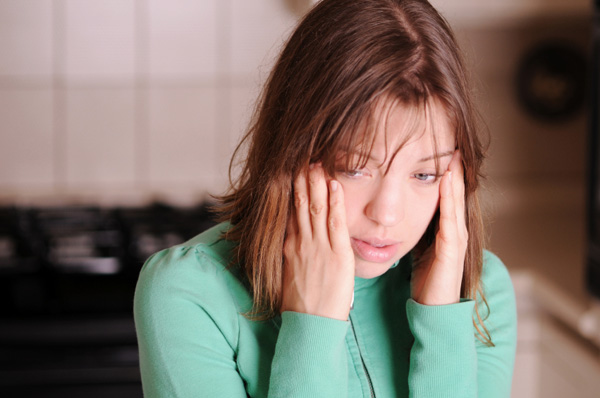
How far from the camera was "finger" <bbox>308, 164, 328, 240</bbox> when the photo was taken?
79cm

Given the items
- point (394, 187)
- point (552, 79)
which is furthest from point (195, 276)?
point (552, 79)

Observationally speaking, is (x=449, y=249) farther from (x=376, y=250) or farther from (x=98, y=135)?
(x=98, y=135)

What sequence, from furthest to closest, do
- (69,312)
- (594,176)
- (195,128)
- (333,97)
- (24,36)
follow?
1. (195,128)
2. (24,36)
3. (594,176)
4. (69,312)
5. (333,97)

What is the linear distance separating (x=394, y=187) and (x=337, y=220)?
0.26ft

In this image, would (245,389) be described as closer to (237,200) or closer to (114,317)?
(237,200)

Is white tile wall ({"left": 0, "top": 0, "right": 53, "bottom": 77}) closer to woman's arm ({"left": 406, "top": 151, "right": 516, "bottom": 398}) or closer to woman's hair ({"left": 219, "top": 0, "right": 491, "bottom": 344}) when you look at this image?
woman's hair ({"left": 219, "top": 0, "right": 491, "bottom": 344})

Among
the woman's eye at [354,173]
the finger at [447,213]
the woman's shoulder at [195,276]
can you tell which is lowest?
the woman's shoulder at [195,276]

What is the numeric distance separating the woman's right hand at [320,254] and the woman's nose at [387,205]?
4cm

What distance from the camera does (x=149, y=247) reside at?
161 centimetres

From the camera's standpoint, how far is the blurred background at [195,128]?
1.70 meters

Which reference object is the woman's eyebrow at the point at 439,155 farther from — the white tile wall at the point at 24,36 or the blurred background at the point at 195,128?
the white tile wall at the point at 24,36

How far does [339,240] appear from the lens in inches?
31.2

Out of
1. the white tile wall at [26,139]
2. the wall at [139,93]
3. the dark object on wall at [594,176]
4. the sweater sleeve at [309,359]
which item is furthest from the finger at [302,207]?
the white tile wall at [26,139]

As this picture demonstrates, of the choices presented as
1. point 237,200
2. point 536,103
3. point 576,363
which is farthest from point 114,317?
point 536,103
